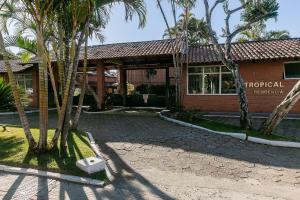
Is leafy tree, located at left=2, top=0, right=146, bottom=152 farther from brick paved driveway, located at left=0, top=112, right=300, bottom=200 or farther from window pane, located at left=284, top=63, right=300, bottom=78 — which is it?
window pane, located at left=284, top=63, right=300, bottom=78

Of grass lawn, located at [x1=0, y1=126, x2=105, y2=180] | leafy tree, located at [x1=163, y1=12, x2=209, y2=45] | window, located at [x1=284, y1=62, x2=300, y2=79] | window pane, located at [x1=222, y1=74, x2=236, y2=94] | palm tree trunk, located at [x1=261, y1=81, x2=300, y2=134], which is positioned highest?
leafy tree, located at [x1=163, y1=12, x2=209, y2=45]

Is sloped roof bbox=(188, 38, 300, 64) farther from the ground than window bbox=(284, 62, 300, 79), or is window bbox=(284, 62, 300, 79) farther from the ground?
sloped roof bbox=(188, 38, 300, 64)

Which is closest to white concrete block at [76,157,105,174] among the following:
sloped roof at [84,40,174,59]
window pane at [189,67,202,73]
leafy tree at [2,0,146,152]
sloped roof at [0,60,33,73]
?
leafy tree at [2,0,146,152]

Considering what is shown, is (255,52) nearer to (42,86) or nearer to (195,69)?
(195,69)

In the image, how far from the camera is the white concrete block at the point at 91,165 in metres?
5.62

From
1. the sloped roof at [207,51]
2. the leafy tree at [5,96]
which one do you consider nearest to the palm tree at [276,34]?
the sloped roof at [207,51]

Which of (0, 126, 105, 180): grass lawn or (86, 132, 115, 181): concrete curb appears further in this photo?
(0, 126, 105, 180): grass lawn

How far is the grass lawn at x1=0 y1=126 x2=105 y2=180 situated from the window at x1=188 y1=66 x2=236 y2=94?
31.0 ft

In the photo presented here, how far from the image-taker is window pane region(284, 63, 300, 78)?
14.3m

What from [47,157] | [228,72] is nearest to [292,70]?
[228,72]

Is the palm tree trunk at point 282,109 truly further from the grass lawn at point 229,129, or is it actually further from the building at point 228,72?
the building at point 228,72

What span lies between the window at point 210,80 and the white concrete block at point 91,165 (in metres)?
11.3

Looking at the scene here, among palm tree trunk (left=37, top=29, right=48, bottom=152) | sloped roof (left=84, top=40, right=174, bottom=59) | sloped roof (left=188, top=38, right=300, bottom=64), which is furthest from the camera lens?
sloped roof (left=84, top=40, right=174, bottom=59)

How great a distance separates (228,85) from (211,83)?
0.94 metres
